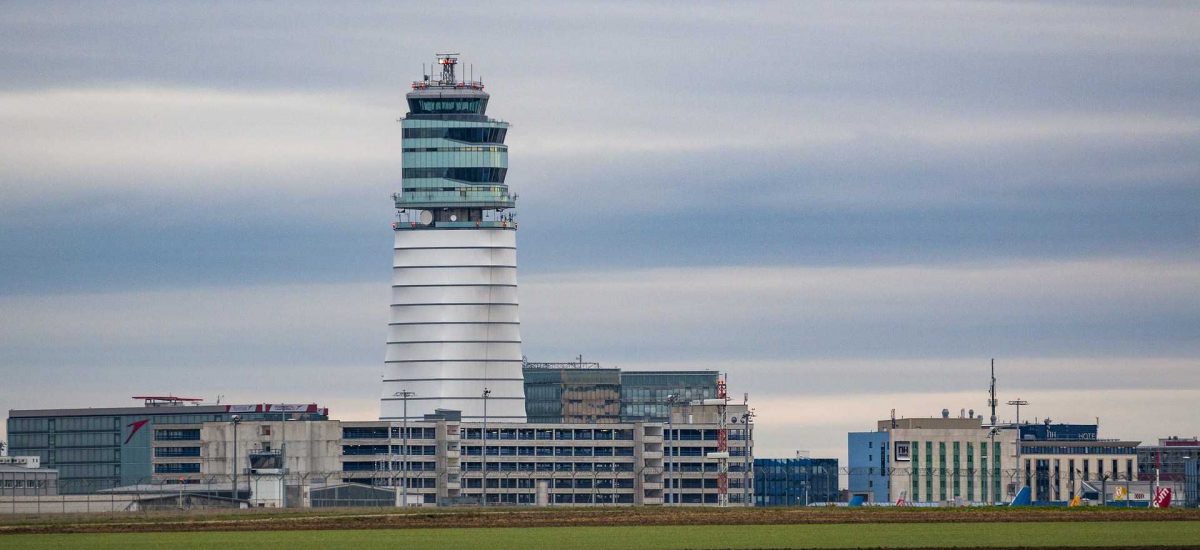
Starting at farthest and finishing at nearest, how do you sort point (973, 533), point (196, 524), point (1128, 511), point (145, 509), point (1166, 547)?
1. point (145, 509)
2. point (1128, 511)
3. point (196, 524)
4. point (973, 533)
5. point (1166, 547)

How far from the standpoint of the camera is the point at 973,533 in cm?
12525

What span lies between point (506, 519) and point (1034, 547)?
55.3 meters

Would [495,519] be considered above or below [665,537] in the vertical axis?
below

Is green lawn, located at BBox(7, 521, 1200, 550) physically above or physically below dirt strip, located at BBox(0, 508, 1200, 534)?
above

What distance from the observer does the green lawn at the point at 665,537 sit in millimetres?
111875

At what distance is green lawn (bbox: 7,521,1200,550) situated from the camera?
112 m

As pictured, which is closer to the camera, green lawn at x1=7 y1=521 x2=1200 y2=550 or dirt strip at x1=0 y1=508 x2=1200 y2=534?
green lawn at x1=7 y1=521 x2=1200 y2=550

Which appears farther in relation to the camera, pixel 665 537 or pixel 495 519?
pixel 495 519

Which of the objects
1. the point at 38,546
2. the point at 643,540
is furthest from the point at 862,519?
the point at 38,546

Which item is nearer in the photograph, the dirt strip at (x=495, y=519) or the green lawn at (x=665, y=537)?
the green lawn at (x=665, y=537)

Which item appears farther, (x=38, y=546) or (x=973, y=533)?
(x=973, y=533)

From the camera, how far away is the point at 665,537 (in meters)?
122

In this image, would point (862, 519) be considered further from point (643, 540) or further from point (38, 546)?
point (38, 546)

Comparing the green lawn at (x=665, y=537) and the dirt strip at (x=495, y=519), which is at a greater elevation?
the green lawn at (x=665, y=537)
